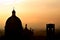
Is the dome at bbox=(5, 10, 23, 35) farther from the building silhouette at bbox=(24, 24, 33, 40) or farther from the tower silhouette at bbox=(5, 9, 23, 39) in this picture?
the building silhouette at bbox=(24, 24, 33, 40)

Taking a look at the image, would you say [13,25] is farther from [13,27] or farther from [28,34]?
[28,34]

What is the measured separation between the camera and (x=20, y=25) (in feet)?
258

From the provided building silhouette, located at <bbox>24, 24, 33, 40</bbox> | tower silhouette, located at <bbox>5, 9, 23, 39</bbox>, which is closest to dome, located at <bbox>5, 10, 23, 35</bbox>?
tower silhouette, located at <bbox>5, 9, 23, 39</bbox>

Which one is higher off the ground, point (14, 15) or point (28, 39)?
point (14, 15)

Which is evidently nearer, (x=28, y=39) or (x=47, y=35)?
(x=47, y=35)

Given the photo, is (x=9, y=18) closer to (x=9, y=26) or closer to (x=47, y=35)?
(x=9, y=26)

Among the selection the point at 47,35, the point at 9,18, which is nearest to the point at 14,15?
the point at 9,18

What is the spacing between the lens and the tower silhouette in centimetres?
7656

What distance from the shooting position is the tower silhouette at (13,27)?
251 ft

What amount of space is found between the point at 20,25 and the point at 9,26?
234 centimetres

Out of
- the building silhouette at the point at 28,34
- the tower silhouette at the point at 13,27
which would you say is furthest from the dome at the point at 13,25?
the building silhouette at the point at 28,34

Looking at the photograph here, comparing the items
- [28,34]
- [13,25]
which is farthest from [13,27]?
[28,34]

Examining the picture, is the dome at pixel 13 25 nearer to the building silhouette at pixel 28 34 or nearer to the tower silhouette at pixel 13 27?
the tower silhouette at pixel 13 27

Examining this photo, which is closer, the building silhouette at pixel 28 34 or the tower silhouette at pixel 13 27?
the tower silhouette at pixel 13 27
